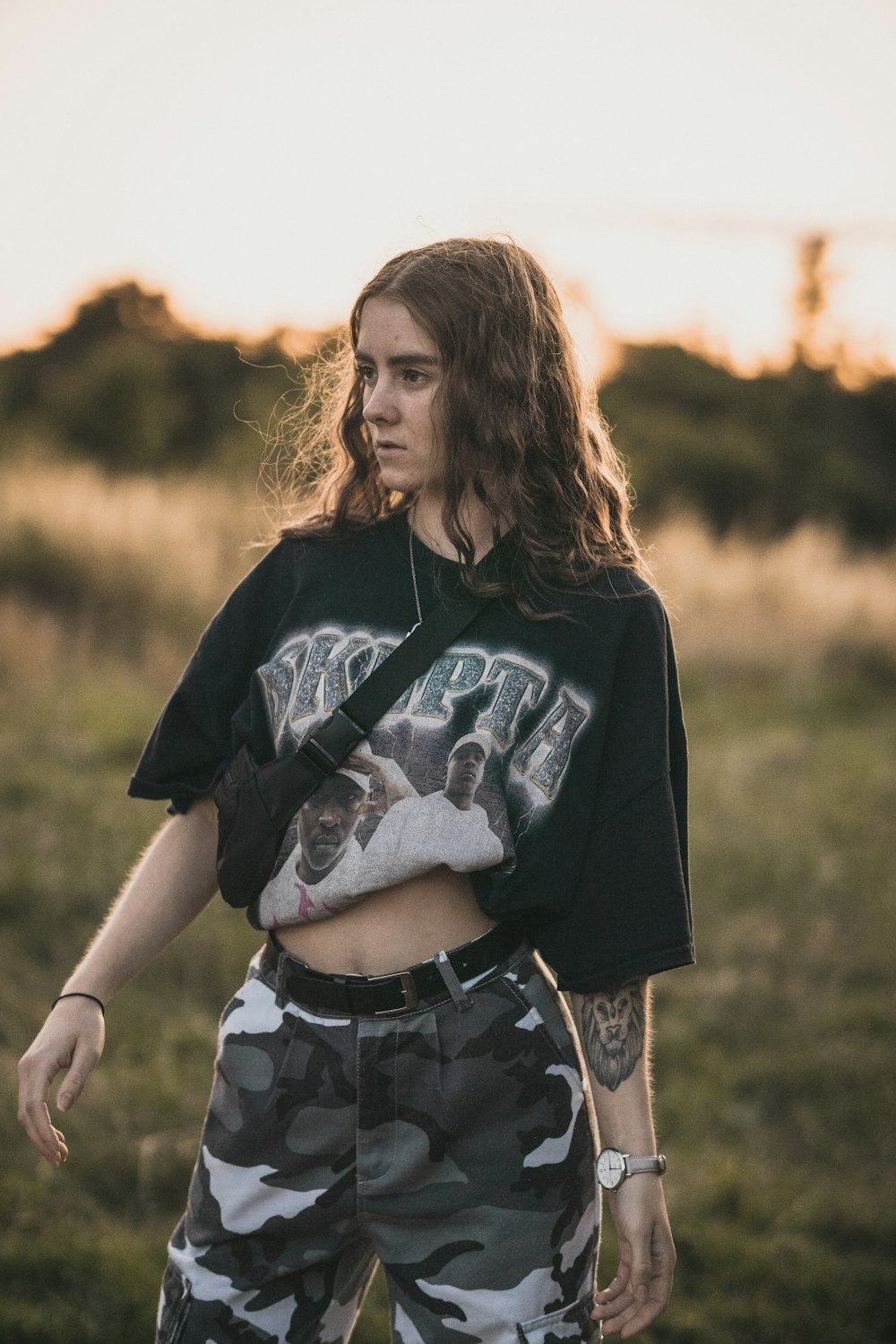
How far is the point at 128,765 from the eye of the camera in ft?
21.8

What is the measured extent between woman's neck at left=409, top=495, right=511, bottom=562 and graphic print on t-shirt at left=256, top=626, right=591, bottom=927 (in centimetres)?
17

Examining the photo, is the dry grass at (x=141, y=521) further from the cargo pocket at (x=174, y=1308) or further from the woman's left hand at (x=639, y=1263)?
the woman's left hand at (x=639, y=1263)

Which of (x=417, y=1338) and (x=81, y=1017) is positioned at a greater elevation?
(x=81, y=1017)

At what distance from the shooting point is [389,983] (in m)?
1.62

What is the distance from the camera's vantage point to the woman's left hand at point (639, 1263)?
159 centimetres

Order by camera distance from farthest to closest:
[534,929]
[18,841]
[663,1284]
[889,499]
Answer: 1. [889,499]
2. [18,841]
3. [534,929]
4. [663,1284]

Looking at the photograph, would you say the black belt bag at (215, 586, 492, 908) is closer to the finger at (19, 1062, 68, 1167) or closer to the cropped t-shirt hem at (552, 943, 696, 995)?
the finger at (19, 1062, 68, 1167)

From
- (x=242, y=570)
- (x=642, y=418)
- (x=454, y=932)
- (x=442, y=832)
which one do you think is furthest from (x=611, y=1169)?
(x=642, y=418)

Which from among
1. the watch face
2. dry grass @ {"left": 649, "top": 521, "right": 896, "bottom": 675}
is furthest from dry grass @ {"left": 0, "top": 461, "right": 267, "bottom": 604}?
the watch face

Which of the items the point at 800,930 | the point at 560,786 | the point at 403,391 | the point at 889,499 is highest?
the point at 403,391

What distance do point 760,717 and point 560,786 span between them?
8.67 meters

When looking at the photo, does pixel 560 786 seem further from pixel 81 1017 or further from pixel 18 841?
pixel 18 841

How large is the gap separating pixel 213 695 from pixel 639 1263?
98 cm

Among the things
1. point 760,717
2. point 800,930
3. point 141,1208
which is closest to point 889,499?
point 760,717
